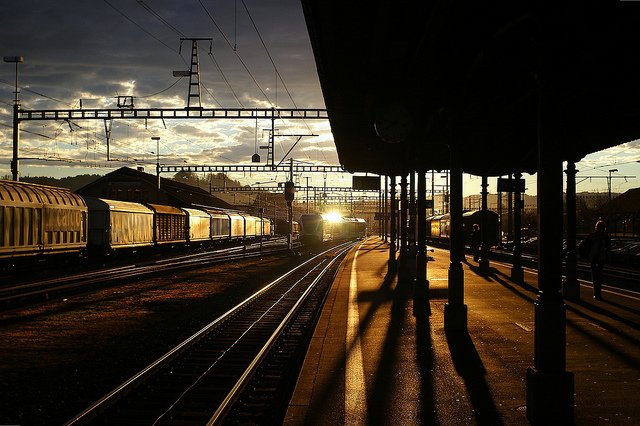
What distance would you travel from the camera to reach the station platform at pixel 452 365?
618 centimetres

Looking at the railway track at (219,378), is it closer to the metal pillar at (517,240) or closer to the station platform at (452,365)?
the station platform at (452,365)

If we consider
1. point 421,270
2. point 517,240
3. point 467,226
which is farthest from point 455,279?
point 467,226

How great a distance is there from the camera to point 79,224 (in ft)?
89.4

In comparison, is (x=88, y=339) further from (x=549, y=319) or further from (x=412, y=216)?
(x=412, y=216)

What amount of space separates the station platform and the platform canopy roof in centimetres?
259

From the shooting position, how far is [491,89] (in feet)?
32.3

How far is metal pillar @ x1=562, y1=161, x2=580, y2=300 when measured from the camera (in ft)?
47.7

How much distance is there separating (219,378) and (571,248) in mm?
10182

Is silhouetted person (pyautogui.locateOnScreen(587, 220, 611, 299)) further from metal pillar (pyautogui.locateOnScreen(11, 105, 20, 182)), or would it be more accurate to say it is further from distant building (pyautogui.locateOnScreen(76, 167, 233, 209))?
distant building (pyautogui.locateOnScreen(76, 167, 233, 209))

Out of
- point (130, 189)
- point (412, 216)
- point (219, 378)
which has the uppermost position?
point (130, 189)

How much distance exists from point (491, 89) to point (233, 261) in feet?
87.3

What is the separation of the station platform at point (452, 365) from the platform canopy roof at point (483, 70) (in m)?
2.59

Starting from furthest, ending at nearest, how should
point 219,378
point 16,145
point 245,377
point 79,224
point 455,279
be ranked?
1. point 16,145
2. point 79,224
3. point 455,279
4. point 219,378
5. point 245,377

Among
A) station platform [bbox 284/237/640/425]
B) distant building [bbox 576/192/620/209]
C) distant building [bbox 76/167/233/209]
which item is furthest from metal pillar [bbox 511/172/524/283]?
distant building [bbox 576/192/620/209]
